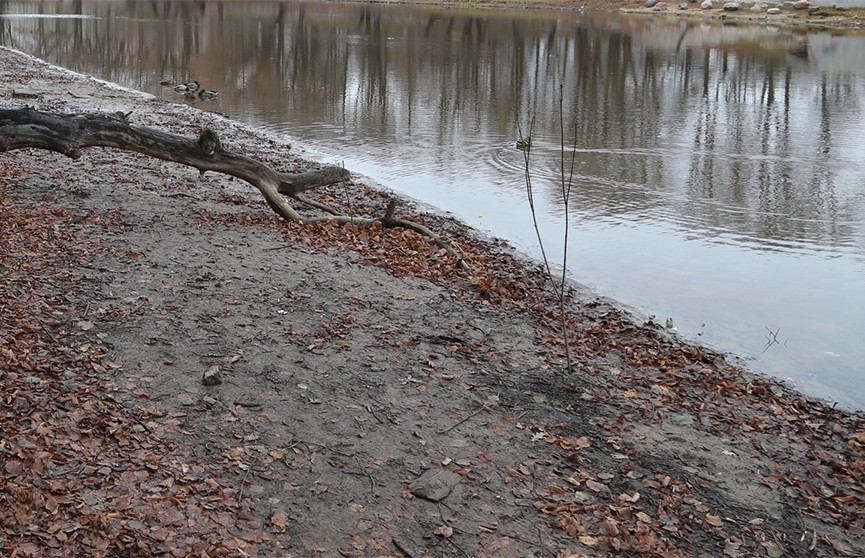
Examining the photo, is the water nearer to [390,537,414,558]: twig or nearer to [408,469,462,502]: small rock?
[408,469,462,502]: small rock

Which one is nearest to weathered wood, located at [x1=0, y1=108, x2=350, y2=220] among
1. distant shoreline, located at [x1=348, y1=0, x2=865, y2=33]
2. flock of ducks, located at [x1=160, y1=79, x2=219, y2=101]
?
flock of ducks, located at [x1=160, y1=79, x2=219, y2=101]

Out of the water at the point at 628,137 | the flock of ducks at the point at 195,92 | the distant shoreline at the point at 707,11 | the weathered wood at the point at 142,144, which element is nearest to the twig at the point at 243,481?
the water at the point at 628,137

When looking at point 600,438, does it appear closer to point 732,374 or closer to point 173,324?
point 732,374

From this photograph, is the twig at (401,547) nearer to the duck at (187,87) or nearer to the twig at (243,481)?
the twig at (243,481)

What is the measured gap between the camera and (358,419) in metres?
6.39

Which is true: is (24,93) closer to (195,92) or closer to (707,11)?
(195,92)

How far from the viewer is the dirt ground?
5086 millimetres

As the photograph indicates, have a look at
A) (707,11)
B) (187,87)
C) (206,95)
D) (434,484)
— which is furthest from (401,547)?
(707,11)

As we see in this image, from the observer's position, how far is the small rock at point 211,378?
256 inches

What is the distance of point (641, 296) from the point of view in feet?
36.0

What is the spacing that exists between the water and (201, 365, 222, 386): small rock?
5143 millimetres

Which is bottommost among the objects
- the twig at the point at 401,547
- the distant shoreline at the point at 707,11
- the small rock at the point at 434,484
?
the twig at the point at 401,547

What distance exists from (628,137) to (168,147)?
41.8 feet

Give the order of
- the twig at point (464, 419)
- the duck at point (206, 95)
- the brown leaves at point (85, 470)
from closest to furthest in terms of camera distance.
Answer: the brown leaves at point (85, 470) < the twig at point (464, 419) < the duck at point (206, 95)
